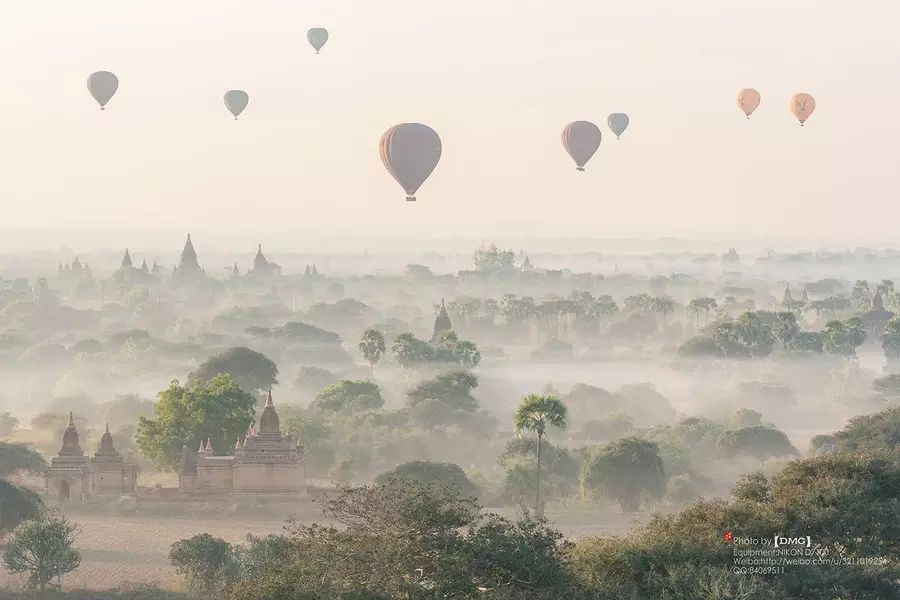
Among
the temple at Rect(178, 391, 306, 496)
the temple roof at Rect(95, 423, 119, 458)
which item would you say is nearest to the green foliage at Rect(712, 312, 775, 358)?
the temple at Rect(178, 391, 306, 496)

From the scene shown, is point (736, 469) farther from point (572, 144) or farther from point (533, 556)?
point (533, 556)

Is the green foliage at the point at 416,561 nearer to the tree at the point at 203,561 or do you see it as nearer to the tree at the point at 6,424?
the tree at the point at 203,561

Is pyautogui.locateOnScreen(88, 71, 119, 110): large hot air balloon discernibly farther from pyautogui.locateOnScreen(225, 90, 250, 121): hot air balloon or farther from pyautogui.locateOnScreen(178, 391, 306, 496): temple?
pyautogui.locateOnScreen(178, 391, 306, 496): temple

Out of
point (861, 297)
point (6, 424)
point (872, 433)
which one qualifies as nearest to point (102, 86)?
point (6, 424)

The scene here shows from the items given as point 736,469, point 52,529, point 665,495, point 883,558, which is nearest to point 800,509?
point 883,558

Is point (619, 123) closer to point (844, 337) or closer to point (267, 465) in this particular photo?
point (844, 337)

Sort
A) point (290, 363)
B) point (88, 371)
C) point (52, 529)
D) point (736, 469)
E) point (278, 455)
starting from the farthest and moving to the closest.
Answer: point (290, 363)
point (88, 371)
point (736, 469)
point (278, 455)
point (52, 529)
